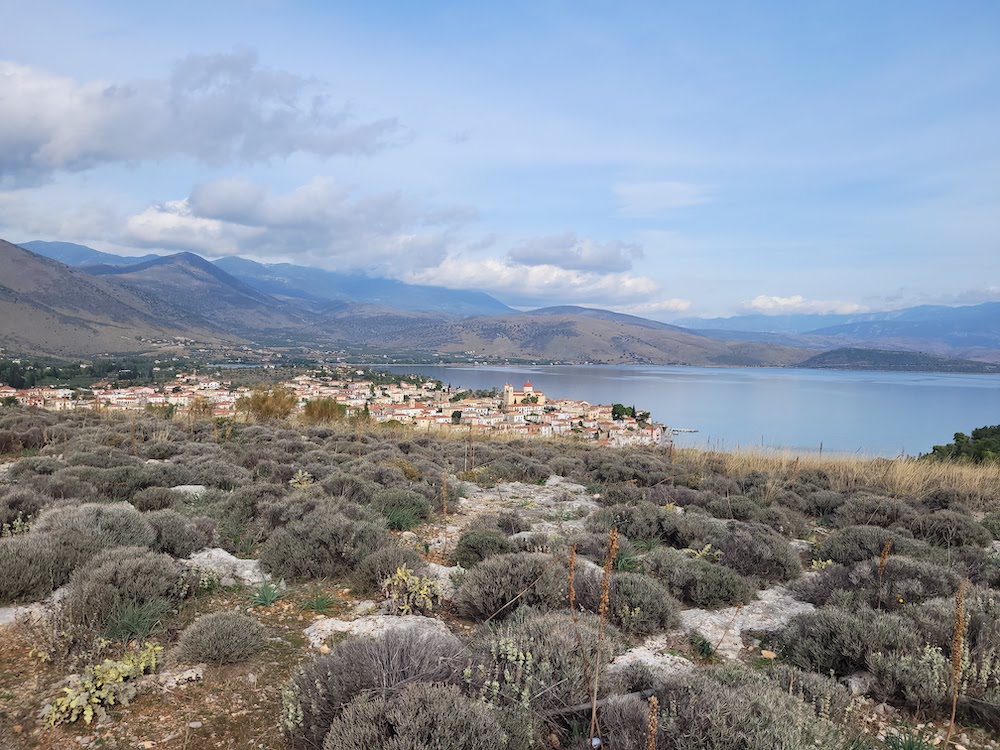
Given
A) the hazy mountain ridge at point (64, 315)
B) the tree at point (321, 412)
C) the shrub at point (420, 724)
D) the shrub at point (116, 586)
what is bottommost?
the tree at point (321, 412)

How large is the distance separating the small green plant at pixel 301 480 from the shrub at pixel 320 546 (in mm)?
2268

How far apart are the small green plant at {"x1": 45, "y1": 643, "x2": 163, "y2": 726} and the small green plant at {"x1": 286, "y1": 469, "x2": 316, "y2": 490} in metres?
4.55

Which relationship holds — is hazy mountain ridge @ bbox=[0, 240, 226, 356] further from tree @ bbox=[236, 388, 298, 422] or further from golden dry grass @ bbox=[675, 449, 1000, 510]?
golden dry grass @ bbox=[675, 449, 1000, 510]

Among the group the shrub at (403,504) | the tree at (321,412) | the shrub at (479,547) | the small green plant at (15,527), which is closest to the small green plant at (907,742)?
the shrub at (479,547)

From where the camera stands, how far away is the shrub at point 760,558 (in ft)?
18.6

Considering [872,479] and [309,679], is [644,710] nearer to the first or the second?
[309,679]

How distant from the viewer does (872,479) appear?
10445 mm

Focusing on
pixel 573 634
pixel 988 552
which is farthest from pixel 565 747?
pixel 988 552

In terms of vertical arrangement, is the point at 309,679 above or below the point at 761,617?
above

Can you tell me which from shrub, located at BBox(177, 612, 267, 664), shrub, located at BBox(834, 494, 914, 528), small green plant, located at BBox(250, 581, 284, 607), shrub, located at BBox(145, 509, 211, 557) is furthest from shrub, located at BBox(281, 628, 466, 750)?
shrub, located at BBox(834, 494, 914, 528)

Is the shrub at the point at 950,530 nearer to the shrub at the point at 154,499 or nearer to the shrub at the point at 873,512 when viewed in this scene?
the shrub at the point at 873,512

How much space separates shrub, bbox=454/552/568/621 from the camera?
433 cm

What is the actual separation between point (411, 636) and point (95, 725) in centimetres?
168

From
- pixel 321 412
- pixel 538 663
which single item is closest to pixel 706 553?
pixel 538 663
